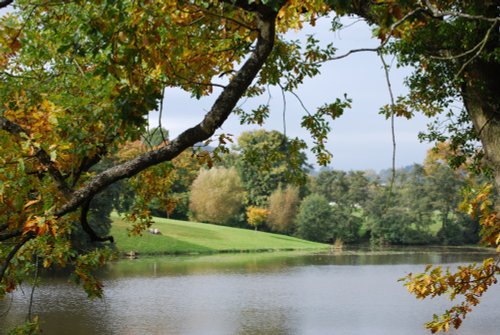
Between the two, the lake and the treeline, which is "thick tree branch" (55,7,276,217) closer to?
the lake

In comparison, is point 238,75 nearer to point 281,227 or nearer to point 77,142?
point 77,142

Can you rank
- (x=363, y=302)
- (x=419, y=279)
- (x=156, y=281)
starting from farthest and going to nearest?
(x=156, y=281), (x=363, y=302), (x=419, y=279)

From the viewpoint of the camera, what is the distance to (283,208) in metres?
54.4

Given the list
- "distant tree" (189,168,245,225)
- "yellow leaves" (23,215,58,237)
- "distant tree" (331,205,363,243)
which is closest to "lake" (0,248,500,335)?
"yellow leaves" (23,215,58,237)

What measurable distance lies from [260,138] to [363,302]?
40.8 m

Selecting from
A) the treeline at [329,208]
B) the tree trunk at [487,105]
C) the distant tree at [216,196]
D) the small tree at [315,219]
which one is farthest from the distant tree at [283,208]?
the tree trunk at [487,105]

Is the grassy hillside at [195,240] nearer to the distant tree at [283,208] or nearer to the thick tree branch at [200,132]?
the distant tree at [283,208]

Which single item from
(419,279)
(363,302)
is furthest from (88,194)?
(363,302)

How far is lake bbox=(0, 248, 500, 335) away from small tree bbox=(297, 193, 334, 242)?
79.6 feet

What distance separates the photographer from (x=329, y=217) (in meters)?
53.2

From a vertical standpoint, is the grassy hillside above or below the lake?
above

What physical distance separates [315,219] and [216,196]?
355 inches

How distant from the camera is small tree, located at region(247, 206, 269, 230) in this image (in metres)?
52.2

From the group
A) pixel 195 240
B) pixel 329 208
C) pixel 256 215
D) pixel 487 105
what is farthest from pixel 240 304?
pixel 329 208
